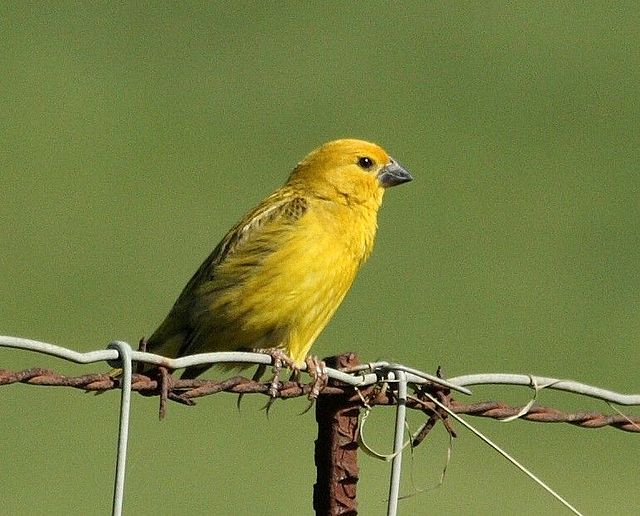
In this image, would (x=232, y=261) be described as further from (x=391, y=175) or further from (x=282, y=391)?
(x=282, y=391)

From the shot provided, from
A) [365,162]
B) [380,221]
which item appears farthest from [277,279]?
[380,221]

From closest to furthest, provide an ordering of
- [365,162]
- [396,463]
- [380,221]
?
[396,463]
[365,162]
[380,221]

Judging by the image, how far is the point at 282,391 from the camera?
15.8 feet

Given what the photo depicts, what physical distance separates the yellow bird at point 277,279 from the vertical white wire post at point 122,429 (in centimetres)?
245

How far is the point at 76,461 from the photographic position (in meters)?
13.2

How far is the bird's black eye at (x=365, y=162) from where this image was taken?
7801 mm

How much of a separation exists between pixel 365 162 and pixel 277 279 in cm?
101

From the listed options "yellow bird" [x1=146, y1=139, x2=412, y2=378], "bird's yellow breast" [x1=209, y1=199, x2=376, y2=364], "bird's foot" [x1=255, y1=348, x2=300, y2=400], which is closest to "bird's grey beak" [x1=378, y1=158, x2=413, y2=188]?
"yellow bird" [x1=146, y1=139, x2=412, y2=378]

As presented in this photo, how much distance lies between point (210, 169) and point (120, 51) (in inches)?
122

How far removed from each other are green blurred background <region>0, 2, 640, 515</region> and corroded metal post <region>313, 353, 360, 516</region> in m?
6.41

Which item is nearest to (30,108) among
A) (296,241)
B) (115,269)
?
(115,269)

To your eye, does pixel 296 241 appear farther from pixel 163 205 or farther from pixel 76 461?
pixel 163 205

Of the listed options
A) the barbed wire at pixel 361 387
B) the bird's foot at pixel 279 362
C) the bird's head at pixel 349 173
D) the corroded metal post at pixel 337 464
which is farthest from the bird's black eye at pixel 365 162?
the corroded metal post at pixel 337 464

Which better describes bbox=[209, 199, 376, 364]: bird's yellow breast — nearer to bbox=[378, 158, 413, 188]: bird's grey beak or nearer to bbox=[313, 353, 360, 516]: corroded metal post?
bbox=[378, 158, 413, 188]: bird's grey beak
